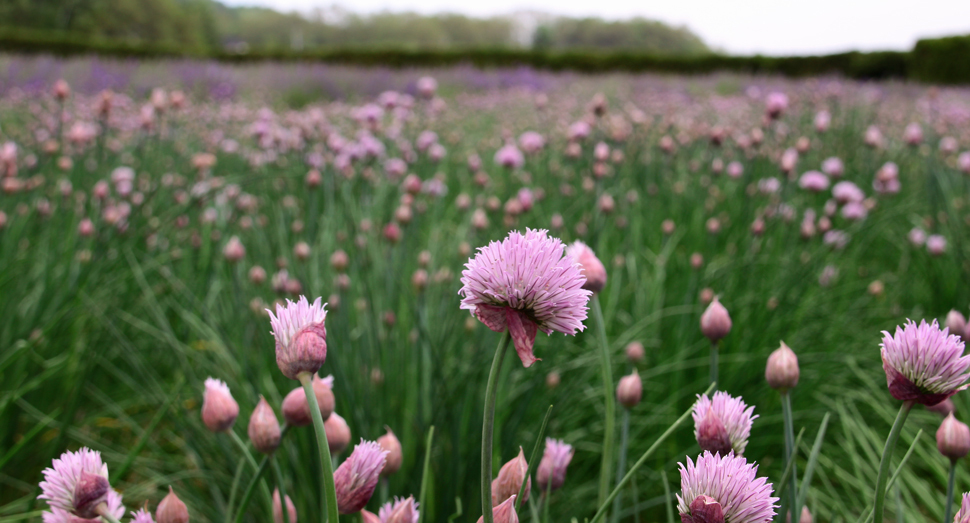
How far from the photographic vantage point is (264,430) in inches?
26.3

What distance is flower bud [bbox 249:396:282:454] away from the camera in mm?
665

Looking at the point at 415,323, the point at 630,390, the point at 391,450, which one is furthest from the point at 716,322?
the point at 415,323

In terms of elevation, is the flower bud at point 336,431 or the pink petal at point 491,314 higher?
the pink petal at point 491,314

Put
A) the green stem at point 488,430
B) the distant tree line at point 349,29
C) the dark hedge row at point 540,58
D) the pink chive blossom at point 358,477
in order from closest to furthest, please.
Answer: the green stem at point 488,430
the pink chive blossom at point 358,477
the dark hedge row at point 540,58
the distant tree line at point 349,29

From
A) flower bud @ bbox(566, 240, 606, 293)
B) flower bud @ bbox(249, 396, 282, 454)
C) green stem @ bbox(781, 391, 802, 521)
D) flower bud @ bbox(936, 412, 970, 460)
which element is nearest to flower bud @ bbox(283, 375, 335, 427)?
flower bud @ bbox(249, 396, 282, 454)

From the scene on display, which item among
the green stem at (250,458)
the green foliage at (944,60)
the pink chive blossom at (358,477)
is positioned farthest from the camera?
the green foliage at (944,60)

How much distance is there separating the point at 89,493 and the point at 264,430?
166mm

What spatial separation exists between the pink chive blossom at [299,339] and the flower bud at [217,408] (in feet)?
0.88

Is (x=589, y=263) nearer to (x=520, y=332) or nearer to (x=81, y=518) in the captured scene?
(x=520, y=332)

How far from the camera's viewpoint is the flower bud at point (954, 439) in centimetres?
75

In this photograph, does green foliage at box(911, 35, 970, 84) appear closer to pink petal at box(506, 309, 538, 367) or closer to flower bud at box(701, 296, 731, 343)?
flower bud at box(701, 296, 731, 343)

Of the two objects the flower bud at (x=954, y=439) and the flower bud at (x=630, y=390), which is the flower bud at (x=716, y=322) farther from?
the flower bud at (x=954, y=439)

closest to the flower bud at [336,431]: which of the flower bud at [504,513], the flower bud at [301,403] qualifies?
the flower bud at [301,403]

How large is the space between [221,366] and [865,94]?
8.73 metres
